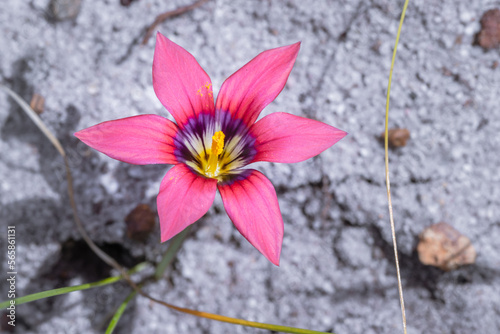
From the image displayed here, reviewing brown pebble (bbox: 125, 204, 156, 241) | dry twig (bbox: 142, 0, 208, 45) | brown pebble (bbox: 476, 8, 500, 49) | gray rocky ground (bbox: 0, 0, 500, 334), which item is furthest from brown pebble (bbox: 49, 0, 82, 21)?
brown pebble (bbox: 476, 8, 500, 49)

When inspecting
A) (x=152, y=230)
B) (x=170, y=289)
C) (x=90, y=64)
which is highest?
(x=90, y=64)

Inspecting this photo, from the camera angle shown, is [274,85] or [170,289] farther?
[170,289]

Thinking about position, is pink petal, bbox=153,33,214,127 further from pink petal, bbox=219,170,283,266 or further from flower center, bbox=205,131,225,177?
pink petal, bbox=219,170,283,266

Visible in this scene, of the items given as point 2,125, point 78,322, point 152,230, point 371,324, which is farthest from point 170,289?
point 2,125

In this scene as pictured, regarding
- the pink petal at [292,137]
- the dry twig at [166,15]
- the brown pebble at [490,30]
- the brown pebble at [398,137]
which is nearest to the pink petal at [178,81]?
the pink petal at [292,137]

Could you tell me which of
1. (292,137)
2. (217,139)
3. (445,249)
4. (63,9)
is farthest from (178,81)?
(445,249)

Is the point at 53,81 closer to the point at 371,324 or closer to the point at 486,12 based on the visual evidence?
the point at 371,324

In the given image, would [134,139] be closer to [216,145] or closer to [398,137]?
[216,145]
